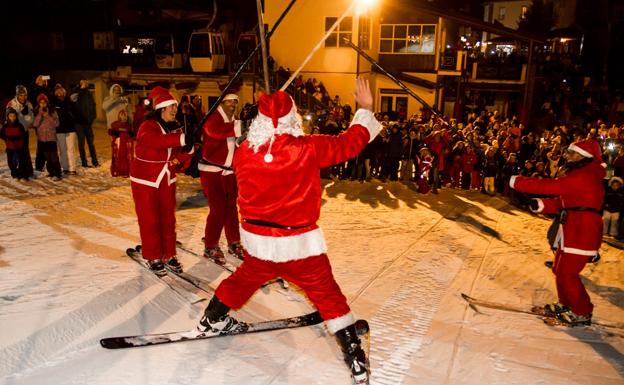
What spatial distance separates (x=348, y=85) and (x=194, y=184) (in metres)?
14.7

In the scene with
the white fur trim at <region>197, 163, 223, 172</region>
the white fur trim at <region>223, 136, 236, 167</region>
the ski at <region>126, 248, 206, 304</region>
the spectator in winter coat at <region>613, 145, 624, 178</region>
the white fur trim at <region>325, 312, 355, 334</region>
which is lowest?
the ski at <region>126, 248, 206, 304</region>

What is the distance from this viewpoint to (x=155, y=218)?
16.1ft

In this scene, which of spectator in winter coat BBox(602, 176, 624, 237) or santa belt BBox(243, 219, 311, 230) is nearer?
santa belt BBox(243, 219, 311, 230)

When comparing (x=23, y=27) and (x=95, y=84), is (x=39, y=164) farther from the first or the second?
(x=23, y=27)

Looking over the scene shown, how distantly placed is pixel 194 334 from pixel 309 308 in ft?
3.83

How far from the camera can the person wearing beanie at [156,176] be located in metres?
4.77

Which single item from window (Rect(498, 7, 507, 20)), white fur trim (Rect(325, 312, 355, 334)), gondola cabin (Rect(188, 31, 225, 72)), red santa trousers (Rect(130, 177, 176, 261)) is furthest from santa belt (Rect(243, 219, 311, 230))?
window (Rect(498, 7, 507, 20))

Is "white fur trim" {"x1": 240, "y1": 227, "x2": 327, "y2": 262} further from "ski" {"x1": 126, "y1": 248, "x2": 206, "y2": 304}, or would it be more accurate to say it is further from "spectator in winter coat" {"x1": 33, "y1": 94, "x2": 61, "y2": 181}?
"spectator in winter coat" {"x1": 33, "y1": 94, "x2": 61, "y2": 181}

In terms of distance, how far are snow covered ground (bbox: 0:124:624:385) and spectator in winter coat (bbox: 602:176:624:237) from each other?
94 centimetres

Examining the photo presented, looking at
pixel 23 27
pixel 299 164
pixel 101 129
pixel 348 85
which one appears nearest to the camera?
pixel 299 164

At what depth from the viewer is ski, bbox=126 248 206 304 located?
4.52 meters

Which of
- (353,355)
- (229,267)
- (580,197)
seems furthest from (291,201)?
(580,197)

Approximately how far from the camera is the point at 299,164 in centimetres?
328

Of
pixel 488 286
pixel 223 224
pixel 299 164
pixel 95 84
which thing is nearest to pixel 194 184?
pixel 223 224
